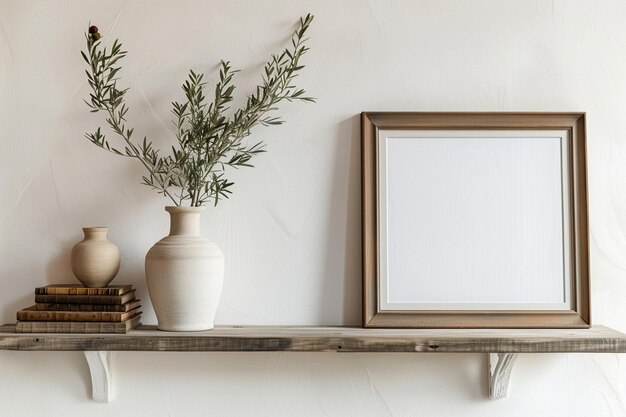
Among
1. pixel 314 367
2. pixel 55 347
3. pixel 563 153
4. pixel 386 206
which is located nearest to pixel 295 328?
pixel 314 367

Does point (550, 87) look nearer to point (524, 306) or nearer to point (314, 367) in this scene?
point (524, 306)

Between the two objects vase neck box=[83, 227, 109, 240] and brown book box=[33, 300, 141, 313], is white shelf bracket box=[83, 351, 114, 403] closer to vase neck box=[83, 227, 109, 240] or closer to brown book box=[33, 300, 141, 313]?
brown book box=[33, 300, 141, 313]

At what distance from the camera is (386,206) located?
3.94 feet

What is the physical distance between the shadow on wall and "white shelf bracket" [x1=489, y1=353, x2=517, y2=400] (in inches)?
10.3

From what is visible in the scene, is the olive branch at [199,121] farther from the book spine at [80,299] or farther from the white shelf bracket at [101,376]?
the white shelf bracket at [101,376]

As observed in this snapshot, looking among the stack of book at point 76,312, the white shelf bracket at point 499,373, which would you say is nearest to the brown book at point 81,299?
the stack of book at point 76,312

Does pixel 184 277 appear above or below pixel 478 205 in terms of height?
below

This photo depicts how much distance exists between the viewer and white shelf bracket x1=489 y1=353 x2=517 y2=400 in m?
1.16

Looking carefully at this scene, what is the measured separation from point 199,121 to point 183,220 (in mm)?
179

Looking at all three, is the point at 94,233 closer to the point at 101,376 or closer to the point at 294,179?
the point at 101,376

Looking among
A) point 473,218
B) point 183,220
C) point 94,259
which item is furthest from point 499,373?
point 94,259

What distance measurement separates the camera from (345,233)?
4.00ft

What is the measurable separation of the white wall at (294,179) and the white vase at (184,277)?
9 cm

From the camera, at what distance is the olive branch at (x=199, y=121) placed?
116cm
